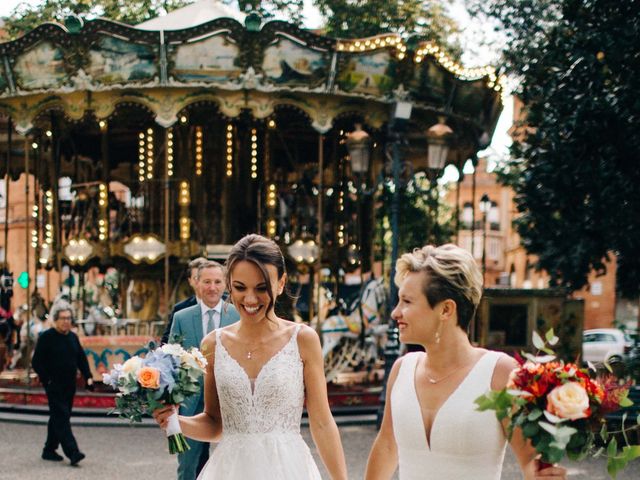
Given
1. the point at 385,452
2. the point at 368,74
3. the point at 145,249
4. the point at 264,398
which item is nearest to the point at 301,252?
the point at 145,249

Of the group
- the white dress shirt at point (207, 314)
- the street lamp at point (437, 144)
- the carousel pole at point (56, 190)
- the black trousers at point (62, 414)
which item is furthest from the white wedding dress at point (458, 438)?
the carousel pole at point (56, 190)

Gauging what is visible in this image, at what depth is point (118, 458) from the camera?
1145 cm

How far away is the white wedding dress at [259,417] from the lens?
445 cm

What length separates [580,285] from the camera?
727 inches

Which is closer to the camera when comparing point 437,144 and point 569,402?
point 569,402

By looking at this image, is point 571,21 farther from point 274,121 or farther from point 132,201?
point 132,201

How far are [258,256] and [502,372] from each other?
1202 mm

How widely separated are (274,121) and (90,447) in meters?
9.53

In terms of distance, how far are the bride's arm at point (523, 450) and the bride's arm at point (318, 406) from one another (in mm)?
1051

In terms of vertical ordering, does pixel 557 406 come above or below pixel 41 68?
below

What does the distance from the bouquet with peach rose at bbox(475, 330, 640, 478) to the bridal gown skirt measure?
1.48 metres

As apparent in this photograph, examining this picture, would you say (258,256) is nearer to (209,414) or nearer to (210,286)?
(209,414)

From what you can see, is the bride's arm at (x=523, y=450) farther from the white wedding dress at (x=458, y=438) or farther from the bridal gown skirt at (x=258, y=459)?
the bridal gown skirt at (x=258, y=459)

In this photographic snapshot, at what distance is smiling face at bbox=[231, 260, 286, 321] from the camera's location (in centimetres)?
426
